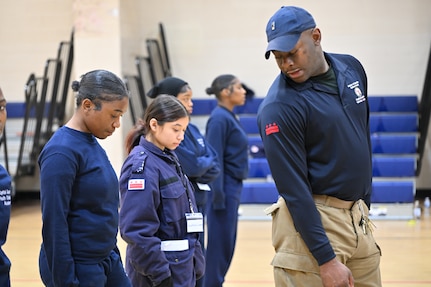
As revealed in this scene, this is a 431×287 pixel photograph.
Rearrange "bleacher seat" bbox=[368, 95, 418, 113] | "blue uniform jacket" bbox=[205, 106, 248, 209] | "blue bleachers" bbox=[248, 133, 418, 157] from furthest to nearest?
"bleacher seat" bbox=[368, 95, 418, 113]
"blue bleachers" bbox=[248, 133, 418, 157]
"blue uniform jacket" bbox=[205, 106, 248, 209]

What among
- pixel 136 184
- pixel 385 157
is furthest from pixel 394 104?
pixel 136 184

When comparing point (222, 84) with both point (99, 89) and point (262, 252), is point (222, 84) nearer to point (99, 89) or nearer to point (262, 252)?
point (262, 252)

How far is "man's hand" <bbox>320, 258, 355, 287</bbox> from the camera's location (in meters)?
2.29

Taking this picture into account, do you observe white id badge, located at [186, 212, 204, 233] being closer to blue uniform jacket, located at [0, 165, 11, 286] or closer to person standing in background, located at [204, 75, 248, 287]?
blue uniform jacket, located at [0, 165, 11, 286]

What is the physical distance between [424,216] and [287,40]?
22.9ft

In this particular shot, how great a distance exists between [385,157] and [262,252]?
3601 mm

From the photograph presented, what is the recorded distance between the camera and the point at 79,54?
31.1 ft

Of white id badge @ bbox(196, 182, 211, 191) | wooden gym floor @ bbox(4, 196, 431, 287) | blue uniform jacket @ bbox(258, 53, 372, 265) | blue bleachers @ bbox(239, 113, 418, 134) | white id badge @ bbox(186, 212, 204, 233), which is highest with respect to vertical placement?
blue uniform jacket @ bbox(258, 53, 372, 265)

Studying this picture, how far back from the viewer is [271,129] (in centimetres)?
235

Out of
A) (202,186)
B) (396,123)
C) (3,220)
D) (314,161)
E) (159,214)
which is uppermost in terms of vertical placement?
(314,161)

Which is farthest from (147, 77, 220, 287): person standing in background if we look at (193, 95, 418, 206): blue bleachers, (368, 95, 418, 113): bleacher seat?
(368, 95, 418, 113): bleacher seat

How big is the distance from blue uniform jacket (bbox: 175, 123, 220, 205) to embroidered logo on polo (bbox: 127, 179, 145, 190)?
45.6 inches

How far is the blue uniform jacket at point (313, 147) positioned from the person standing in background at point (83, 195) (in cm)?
65

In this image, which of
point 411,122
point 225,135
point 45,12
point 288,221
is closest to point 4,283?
point 288,221
